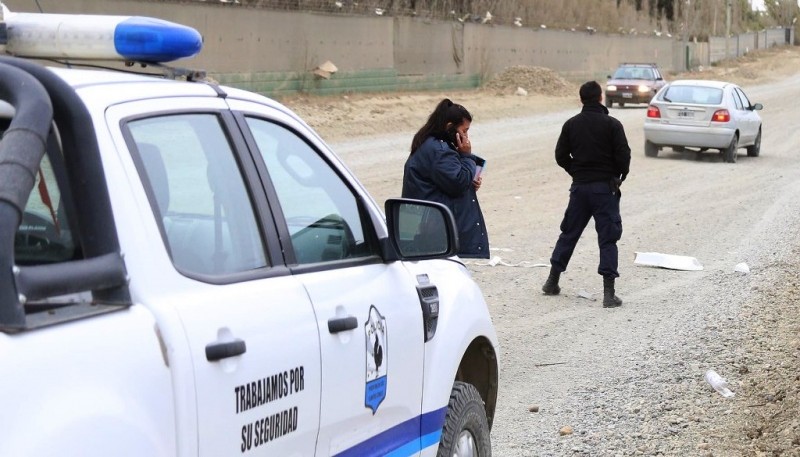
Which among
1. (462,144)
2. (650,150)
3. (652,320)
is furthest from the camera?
(650,150)

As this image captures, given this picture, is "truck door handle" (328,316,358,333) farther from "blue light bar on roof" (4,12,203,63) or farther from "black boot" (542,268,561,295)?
"black boot" (542,268,561,295)

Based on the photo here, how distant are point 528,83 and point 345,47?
34.9 ft

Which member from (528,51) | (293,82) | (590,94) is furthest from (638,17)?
(590,94)

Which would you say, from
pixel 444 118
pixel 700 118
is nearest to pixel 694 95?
pixel 700 118

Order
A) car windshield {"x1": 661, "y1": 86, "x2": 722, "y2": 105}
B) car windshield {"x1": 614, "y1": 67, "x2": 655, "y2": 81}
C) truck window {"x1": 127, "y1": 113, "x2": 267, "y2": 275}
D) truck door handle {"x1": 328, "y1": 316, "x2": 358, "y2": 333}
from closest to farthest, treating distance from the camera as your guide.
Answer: truck window {"x1": 127, "y1": 113, "x2": 267, "y2": 275}
truck door handle {"x1": 328, "y1": 316, "x2": 358, "y2": 333}
car windshield {"x1": 661, "y1": 86, "x2": 722, "y2": 105}
car windshield {"x1": 614, "y1": 67, "x2": 655, "y2": 81}

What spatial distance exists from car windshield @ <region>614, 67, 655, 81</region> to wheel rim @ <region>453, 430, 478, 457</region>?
136ft

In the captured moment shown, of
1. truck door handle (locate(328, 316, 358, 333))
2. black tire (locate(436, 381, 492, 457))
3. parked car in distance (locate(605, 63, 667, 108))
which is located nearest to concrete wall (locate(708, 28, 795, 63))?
parked car in distance (locate(605, 63, 667, 108))

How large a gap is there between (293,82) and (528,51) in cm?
2438

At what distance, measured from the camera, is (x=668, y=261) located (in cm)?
1252

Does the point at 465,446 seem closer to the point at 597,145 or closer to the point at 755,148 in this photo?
the point at 597,145

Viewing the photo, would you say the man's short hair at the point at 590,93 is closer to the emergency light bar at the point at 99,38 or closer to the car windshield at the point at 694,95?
the emergency light bar at the point at 99,38

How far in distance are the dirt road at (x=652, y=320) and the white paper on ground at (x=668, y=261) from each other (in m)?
0.19

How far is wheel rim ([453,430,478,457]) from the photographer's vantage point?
15.5ft

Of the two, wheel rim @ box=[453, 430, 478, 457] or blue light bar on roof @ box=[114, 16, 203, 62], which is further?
wheel rim @ box=[453, 430, 478, 457]
